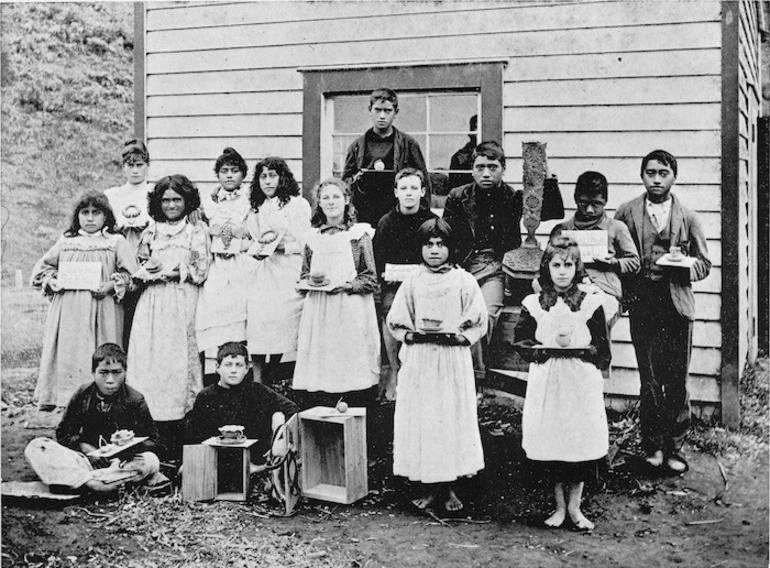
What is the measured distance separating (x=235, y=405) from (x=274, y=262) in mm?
984

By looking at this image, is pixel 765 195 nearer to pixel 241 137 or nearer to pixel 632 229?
pixel 632 229

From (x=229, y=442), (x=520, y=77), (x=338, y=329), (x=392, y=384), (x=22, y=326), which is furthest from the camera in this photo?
(x=520, y=77)

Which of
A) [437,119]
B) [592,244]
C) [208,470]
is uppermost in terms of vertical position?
[437,119]

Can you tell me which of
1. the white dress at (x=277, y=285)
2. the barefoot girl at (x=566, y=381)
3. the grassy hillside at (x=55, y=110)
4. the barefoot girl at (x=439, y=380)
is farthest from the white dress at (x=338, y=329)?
the grassy hillside at (x=55, y=110)

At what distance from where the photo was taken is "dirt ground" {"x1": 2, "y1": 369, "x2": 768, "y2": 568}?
2979 millimetres

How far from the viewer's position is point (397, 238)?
386 centimetres

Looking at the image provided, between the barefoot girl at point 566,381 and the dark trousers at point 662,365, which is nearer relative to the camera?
the barefoot girl at point 566,381

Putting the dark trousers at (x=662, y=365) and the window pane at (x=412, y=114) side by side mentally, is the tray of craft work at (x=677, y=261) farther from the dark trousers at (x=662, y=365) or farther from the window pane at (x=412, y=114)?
the window pane at (x=412, y=114)

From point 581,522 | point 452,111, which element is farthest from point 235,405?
point 452,111

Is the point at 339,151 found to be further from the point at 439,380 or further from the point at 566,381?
the point at 566,381

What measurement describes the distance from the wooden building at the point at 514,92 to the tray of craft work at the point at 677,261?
62cm

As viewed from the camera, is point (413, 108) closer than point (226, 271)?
No

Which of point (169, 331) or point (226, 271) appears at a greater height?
point (226, 271)

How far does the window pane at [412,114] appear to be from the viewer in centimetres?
492
